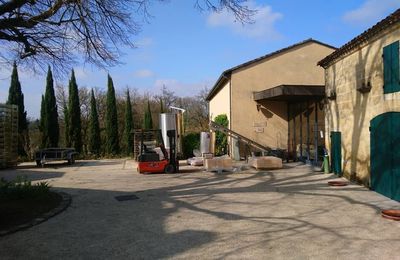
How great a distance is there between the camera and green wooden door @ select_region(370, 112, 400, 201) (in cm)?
949

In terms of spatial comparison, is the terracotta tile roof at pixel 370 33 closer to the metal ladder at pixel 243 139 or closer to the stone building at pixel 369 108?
the stone building at pixel 369 108

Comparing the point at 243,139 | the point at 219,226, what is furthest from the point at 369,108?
the point at 243,139

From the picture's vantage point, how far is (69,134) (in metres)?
29.8

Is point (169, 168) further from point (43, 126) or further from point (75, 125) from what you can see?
point (43, 126)

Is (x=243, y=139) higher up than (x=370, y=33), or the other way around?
(x=370, y=33)

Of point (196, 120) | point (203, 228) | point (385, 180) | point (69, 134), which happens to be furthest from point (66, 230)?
point (196, 120)

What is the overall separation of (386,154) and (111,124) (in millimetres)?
23555

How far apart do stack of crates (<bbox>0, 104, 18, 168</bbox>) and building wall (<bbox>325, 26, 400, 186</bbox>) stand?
1667cm

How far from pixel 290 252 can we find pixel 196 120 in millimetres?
34904

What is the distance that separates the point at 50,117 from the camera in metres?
29.2

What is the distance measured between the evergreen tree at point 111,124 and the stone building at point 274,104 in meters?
11.3

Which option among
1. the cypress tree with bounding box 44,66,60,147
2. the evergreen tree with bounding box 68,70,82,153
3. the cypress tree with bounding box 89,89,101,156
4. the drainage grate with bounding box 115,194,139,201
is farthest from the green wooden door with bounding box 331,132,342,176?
the cypress tree with bounding box 44,66,60,147

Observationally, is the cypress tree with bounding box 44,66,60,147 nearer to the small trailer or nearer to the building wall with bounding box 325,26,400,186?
the small trailer

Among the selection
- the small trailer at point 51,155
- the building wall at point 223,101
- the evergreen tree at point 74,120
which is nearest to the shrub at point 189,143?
the building wall at point 223,101
